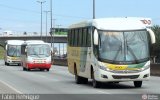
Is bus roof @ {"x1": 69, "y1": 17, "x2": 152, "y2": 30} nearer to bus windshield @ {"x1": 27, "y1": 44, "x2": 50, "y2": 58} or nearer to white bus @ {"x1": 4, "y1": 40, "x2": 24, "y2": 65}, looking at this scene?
bus windshield @ {"x1": 27, "y1": 44, "x2": 50, "y2": 58}

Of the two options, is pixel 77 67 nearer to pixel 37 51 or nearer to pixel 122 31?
pixel 122 31

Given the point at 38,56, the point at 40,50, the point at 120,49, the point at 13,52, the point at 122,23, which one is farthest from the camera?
the point at 13,52

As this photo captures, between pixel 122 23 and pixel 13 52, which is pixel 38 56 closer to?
pixel 13 52

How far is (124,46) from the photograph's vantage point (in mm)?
22672

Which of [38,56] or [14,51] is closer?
[38,56]

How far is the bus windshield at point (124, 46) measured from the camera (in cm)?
2259

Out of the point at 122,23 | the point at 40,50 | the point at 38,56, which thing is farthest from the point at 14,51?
the point at 122,23

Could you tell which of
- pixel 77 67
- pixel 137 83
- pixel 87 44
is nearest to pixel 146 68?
pixel 137 83

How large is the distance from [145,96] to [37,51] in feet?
98.8

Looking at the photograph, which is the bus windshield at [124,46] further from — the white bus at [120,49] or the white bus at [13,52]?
the white bus at [13,52]

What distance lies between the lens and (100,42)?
22875 mm

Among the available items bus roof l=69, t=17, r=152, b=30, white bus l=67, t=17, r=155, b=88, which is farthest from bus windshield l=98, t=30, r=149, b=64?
bus roof l=69, t=17, r=152, b=30

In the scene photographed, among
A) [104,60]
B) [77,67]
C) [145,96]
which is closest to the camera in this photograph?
[145,96]

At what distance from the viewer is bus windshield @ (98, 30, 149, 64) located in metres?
22.6
